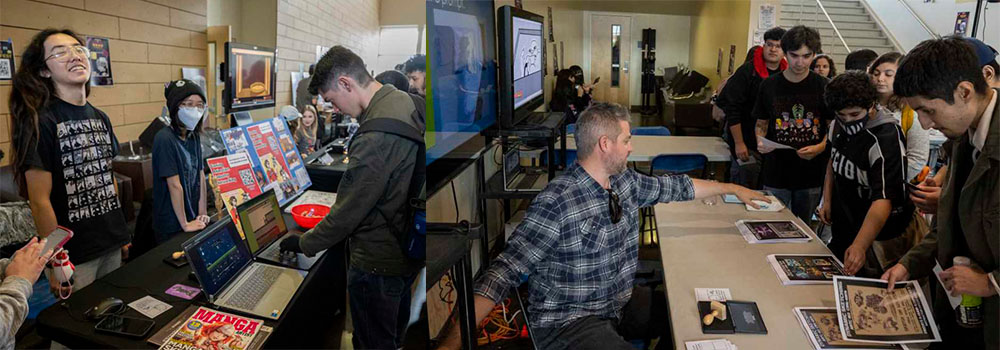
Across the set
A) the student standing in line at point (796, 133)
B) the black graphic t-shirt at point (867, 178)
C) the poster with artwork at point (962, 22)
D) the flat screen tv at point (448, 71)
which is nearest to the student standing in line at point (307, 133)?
the flat screen tv at point (448, 71)

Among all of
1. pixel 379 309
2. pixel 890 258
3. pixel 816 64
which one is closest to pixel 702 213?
pixel 890 258

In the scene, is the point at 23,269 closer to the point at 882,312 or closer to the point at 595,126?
the point at 595,126

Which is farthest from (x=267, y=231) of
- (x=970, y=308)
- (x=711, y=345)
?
(x=970, y=308)

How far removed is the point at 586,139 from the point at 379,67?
157 cm

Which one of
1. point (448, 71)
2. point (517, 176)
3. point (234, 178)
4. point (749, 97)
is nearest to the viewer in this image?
point (234, 178)

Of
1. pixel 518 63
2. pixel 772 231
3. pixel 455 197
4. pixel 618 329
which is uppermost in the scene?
pixel 518 63

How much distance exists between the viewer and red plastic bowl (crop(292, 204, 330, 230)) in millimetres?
558

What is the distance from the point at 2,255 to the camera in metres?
0.44

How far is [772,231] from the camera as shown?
2.43m

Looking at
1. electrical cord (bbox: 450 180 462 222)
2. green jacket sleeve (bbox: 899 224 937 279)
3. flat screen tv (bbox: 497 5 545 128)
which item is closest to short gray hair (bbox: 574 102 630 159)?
flat screen tv (bbox: 497 5 545 128)

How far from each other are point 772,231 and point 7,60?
8.44 feet

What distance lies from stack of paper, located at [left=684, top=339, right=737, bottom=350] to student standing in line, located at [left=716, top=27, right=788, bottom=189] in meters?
2.60

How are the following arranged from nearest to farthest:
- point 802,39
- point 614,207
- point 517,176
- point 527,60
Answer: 1. point 614,207
2. point 517,176
3. point 527,60
4. point 802,39

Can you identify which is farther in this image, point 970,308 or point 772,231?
point 772,231
